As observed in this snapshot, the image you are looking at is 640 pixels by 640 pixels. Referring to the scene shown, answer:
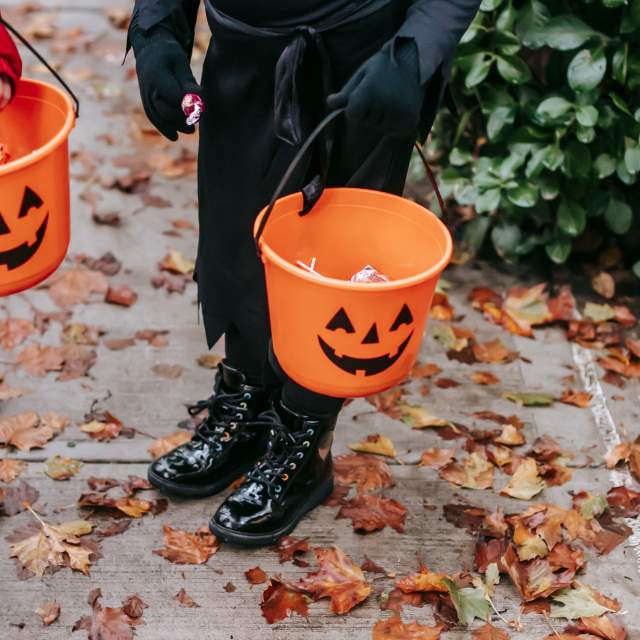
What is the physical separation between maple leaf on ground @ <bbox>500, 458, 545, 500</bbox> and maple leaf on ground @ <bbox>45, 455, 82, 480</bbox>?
1.21 m

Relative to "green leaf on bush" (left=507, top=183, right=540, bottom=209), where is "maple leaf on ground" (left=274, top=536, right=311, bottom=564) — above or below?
below

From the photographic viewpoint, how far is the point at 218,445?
269cm

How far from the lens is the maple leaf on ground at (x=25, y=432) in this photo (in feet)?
9.29

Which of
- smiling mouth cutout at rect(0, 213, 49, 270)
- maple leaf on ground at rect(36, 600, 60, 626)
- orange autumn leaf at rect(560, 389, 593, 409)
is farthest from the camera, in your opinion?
orange autumn leaf at rect(560, 389, 593, 409)

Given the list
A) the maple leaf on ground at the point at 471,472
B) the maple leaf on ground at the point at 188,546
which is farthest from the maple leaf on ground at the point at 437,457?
the maple leaf on ground at the point at 188,546

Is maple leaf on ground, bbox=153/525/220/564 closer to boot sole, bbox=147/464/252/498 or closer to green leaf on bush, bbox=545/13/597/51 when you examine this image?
boot sole, bbox=147/464/252/498

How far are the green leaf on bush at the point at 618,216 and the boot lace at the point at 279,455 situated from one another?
5.13 feet

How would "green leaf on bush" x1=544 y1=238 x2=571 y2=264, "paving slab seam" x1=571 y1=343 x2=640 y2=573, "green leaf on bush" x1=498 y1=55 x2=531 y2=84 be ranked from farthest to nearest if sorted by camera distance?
"green leaf on bush" x1=544 y1=238 x2=571 y2=264 < "green leaf on bush" x1=498 y1=55 x2=531 y2=84 < "paving slab seam" x1=571 y1=343 x2=640 y2=573

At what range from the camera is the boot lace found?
254 cm

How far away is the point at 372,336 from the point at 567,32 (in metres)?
1.72

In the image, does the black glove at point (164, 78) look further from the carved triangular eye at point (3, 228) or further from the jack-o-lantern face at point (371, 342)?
the jack-o-lantern face at point (371, 342)

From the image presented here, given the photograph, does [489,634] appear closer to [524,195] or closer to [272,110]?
[272,110]

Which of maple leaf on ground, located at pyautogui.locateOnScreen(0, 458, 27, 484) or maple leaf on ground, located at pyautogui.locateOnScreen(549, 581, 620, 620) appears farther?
maple leaf on ground, located at pyautogui.locateOnScreen(0, 458, 27, 484)

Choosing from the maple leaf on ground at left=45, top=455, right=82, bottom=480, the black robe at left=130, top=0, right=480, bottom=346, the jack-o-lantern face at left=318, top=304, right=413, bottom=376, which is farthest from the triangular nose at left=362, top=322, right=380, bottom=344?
the maple leaf on ground at left=45, top=455, right=82, bottom=480
